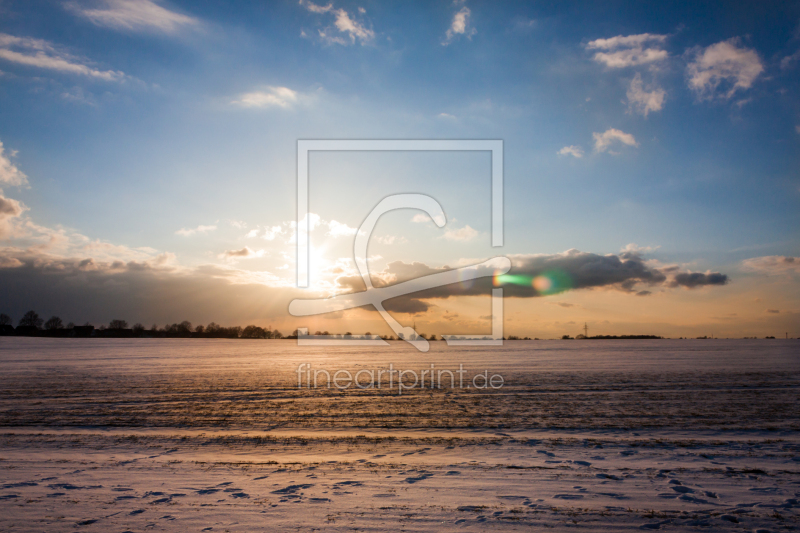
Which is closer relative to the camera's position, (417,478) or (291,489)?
(291,489)

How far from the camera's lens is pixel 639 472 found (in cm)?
1142

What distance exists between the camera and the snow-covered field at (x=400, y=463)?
8.78m

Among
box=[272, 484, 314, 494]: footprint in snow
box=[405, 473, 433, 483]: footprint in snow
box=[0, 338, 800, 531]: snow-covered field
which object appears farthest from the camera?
box=[405, 473, 433, 483]: footprint in snow

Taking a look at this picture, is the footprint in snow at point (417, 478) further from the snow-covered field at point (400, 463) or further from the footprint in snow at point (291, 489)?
the footprint in snow at point (291, 489)

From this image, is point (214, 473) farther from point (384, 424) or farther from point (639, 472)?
point (639, 472)

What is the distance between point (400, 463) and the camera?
1252 cm

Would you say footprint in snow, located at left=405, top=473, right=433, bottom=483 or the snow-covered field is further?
footprint in snow, located at left=405, top=473, right=433, bottom=483

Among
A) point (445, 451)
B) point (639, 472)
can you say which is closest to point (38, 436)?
point (445, 451)

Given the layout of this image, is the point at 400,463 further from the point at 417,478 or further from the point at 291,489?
the point at 291,489

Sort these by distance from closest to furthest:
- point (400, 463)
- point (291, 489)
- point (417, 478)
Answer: point (291, 489), point (417, 478), point (400, 463)

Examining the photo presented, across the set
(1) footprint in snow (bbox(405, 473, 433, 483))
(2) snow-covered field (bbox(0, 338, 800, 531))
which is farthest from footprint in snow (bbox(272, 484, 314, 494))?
(1) footprint in snow (bbox(405, 473, 433, 483))

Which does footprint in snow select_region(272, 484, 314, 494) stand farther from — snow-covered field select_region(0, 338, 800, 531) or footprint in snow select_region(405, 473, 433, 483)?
footprint in snow select_region(405, 473, 433, 483)

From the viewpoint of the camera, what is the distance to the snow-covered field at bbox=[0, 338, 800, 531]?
8781 mm

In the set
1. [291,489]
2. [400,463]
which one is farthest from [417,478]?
[291,489]
